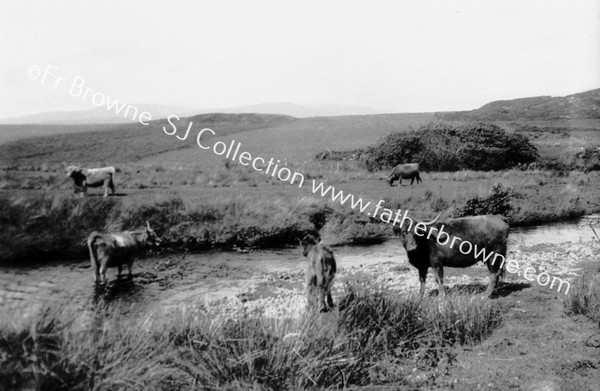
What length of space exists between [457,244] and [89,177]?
1010 cm

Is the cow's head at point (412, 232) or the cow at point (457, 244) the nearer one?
the cow's head at point (412, 232)

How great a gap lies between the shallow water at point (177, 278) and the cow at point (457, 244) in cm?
218

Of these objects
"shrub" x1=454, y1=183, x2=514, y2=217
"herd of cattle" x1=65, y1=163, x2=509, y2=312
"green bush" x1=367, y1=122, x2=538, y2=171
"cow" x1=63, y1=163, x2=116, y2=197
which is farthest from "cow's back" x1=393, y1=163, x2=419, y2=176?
"cow" x1=63, y1=163, x2=116, y2=197

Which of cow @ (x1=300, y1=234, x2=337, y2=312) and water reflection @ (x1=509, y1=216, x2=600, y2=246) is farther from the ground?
cow @ (x1=300, y1=234, x2=337, y2=312)

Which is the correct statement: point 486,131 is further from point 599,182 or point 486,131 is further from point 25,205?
point 25,205

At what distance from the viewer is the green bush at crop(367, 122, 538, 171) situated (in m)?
14.5

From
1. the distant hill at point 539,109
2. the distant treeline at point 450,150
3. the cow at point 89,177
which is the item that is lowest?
the cow at point 89,177

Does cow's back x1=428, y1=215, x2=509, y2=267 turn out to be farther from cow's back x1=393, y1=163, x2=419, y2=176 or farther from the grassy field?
cow's back x1=393, y1=163, x2=419, y2=176

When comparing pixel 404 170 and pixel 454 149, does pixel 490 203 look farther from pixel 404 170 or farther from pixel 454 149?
pixel 404 170

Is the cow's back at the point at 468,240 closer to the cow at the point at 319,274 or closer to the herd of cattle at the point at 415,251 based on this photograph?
the herd of cattle at the point at 415,251

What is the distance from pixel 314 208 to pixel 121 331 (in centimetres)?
1003

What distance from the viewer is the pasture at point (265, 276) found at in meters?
4.30

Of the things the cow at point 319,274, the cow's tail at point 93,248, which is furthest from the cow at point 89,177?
the cow at point 319,274

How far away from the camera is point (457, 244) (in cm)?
855
